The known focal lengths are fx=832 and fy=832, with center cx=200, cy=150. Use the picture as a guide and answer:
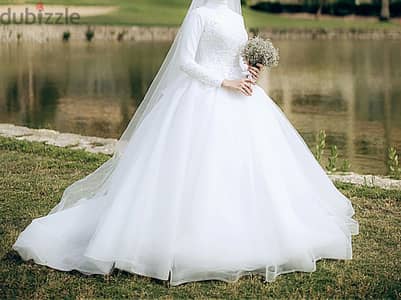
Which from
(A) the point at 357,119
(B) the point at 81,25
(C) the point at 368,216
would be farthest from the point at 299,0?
(C) the point at 368,216

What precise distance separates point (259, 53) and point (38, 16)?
40.4m

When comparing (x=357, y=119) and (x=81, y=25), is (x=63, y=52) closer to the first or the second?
(x=81, y=25)

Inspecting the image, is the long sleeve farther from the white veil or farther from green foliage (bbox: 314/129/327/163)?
green foliage (bbox: 314/129/327/163)

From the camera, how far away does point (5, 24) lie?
39.4 metres

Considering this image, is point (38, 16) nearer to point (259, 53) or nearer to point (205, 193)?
point (259, 53)

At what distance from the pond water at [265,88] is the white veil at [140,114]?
6303 millimetres

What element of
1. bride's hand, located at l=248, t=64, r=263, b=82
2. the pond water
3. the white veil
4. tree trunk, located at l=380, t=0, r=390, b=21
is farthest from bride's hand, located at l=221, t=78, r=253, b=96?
tree trunk, located at l=380, t=0, r=390, b=21

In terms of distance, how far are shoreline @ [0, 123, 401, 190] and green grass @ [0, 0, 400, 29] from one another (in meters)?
36.3

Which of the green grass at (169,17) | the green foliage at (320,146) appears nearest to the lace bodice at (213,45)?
the green foliage at (320,146)

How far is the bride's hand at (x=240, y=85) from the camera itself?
19.2 feet

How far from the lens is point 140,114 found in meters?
6.45

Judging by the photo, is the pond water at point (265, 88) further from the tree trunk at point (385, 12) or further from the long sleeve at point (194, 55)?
the tree trunk at point (385, 12)

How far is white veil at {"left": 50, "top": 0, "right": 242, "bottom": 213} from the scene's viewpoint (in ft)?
20.0

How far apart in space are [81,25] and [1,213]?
110 feet
